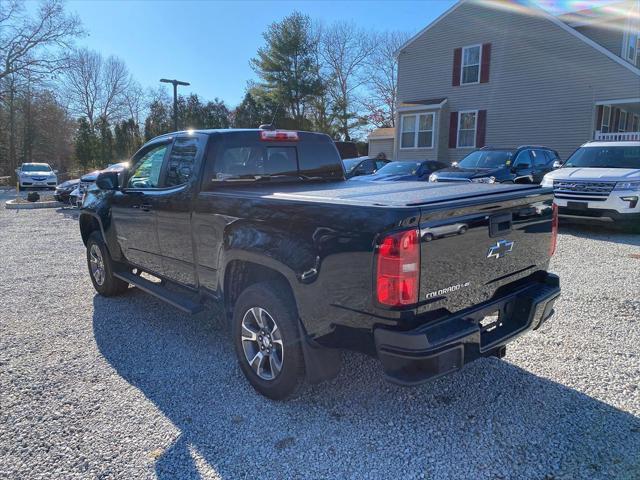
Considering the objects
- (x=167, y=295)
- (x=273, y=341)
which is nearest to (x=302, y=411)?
(x=273, y=341)

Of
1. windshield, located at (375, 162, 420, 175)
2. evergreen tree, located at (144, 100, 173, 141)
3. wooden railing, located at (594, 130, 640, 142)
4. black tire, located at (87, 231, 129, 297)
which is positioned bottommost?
black tire, located at (87, 231, 129, 297)

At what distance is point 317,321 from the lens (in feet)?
8.83

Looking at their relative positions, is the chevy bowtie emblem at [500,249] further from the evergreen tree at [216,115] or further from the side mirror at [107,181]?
the evergreen tree at [216,115]

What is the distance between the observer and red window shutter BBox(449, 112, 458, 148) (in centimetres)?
2058

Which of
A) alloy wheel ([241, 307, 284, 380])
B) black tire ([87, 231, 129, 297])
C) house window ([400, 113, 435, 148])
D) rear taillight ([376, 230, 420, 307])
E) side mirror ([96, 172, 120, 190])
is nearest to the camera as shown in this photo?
rear taillight ([376, 230, 420, 307])

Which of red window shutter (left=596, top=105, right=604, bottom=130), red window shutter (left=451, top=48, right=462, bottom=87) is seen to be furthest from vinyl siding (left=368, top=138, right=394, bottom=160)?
red window shutter (left=596, top=105, right=604, bottom=130)

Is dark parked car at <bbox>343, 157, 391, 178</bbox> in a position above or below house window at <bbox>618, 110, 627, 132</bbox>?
below

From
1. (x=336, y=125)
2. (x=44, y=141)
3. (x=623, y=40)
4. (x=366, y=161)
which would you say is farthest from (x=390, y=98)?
(x=44, y=141)

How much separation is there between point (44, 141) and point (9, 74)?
1117 cm

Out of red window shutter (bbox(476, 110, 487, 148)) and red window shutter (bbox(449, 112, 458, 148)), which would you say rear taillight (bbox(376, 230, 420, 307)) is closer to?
red window shutter (bbox(476, 110, 487, 148))

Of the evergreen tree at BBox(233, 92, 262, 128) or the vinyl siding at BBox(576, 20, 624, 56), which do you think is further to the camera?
the evergreen tree at BBox(233, 92, 262, 128)

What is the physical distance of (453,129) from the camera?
67.7 ft

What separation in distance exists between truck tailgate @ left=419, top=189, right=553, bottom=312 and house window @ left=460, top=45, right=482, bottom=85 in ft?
61.9

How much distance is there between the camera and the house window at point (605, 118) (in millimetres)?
17791
